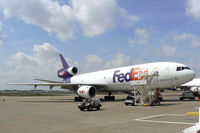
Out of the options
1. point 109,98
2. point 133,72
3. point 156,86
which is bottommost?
point 109,98

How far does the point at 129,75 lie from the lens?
2583 centimetres

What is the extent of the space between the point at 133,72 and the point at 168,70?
4184 mm

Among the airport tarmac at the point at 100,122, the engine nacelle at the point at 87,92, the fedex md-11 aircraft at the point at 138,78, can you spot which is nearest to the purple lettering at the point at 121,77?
the fedex md-11 aircraft at the point at 138,78

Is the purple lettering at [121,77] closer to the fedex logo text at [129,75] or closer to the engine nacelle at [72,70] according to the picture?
the fedex logo text at [129,75]

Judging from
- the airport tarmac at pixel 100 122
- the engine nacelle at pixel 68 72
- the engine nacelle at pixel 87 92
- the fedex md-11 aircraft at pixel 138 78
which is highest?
the engine nacelle at pixel 68 72

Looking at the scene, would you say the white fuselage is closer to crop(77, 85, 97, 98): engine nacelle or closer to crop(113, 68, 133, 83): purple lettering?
crop(113, 68, 133, 83): purple lettering

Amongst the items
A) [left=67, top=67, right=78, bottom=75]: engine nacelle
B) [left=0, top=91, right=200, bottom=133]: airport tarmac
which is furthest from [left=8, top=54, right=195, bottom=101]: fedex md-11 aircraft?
[left=0, top=91, right=200, bottom=133]: airport tarmac

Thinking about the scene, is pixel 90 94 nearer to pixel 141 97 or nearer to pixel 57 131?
pixel 141 97

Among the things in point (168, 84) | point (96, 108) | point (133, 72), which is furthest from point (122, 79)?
point (96, 108)

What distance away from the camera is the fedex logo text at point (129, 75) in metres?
24.6

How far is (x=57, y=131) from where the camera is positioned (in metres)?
8.47

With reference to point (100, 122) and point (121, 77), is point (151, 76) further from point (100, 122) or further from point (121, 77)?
point (100, 122)

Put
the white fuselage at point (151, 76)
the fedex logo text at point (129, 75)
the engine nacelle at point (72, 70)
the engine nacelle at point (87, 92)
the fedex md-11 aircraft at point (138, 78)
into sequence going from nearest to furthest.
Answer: the white fuselage at point (151, 76), the fedex md-11 aircraft at point (138, 78), the fedex logo text at point (129, 75), the engine nacelle at point (87, 92), the engine nacelle at point (72, 70)

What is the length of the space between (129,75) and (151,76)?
4441mm
